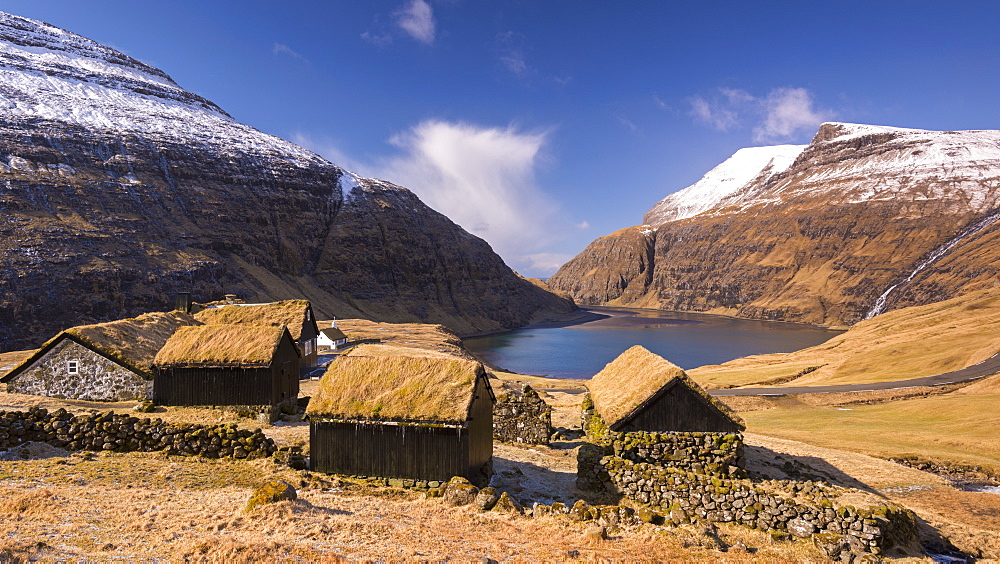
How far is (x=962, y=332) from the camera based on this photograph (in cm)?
7300

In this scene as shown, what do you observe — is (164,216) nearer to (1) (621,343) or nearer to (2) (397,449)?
(1) (621,343)

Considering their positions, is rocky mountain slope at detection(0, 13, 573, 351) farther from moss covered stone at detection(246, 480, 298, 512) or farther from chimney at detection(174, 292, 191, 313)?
moss covered stone at detection(246, 480, 298, 512)

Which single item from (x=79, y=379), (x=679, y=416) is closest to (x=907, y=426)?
(x=679, y=416)

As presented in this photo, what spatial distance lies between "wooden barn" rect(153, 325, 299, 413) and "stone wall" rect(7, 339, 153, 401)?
8.42 feet

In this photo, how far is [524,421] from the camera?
29.1 m

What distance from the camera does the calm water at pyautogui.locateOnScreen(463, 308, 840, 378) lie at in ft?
358

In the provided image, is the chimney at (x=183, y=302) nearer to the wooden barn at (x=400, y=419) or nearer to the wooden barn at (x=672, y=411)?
the wooden barn at (x=400, y=419)

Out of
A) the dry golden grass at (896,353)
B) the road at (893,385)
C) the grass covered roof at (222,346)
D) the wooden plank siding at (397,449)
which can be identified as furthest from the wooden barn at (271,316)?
Result: the dry golden grass at (896,353)

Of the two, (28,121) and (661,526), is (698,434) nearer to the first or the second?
(661,526)

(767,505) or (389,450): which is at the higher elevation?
(389,450)

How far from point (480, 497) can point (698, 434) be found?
32.6 feet

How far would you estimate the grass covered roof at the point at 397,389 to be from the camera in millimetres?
18750

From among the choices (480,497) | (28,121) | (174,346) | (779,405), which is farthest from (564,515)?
(28,121)

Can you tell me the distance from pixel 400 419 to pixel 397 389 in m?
1.33
